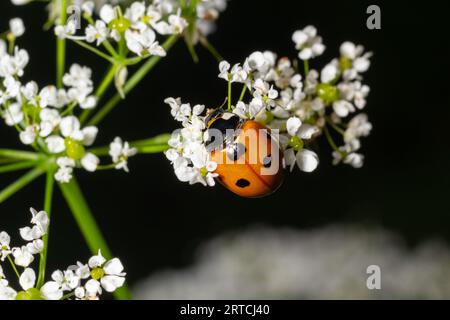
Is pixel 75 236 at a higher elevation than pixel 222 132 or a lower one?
higher

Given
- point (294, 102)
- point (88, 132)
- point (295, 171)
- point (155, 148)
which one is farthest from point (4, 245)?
point (295, 171)

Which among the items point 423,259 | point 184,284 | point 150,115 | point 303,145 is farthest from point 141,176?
point 303,145

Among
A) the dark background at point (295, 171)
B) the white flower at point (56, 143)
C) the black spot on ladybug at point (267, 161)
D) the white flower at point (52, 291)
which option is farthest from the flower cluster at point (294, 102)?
the dark background at point (295, 171)

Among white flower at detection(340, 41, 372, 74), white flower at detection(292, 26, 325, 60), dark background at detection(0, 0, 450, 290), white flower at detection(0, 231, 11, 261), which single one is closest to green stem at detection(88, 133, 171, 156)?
white flower at detection(0, 231, 11, 261)

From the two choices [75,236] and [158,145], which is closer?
[158,145]

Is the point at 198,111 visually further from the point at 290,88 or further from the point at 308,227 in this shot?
the point at 308,227
